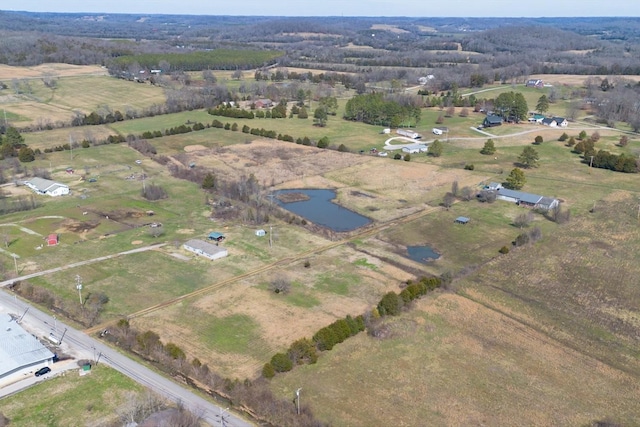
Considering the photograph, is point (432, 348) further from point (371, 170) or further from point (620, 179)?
point (620, 179)

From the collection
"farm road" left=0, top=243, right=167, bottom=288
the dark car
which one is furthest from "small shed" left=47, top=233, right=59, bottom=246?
the dark car

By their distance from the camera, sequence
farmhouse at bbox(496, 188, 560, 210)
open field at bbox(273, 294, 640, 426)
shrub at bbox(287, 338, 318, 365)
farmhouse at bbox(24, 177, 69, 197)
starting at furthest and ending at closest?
farmhouse at bbox(24, 177, 69, 197), farmhouse at bbox(496, 188, 560, 210), shrub at bbox(287, 338, 318, 365), open field at bbox(273, 294, 640, 426)

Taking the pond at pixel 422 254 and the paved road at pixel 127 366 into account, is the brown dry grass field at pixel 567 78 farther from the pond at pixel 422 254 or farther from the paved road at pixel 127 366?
the paved road at pixel 127 366

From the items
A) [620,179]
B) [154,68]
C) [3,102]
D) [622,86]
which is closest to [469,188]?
[620,179]

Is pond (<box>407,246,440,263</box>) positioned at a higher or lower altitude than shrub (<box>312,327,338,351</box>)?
lower

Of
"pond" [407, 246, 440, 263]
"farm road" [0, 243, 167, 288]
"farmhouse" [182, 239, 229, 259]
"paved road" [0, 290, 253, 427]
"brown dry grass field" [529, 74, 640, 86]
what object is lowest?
"brown dry grass field" [529, 74, 640, 86]

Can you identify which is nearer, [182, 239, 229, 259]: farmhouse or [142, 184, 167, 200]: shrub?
[182, 239, 229, 259]: farmhouse


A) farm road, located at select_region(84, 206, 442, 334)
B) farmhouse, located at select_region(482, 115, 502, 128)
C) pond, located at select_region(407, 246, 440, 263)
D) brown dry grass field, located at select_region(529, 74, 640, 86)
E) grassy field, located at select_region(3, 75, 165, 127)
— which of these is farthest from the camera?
brown dry grass field, located at select_region(529, 74, 640, 86)

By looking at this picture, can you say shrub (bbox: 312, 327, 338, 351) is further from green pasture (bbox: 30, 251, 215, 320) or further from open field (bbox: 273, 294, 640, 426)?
green pasture (bbox: 30, 251, 215, 320)
